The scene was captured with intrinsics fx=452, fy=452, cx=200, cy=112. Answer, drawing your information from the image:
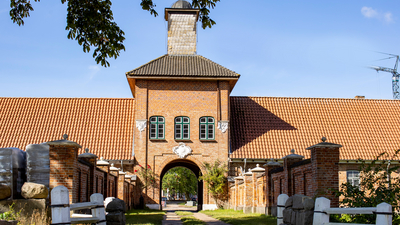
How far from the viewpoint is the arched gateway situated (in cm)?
3017

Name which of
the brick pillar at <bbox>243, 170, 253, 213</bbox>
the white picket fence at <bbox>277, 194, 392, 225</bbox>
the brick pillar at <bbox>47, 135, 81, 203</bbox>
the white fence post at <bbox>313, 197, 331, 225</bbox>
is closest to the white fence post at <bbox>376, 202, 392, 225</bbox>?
the white picket fence at <bbox>277, 194, 392, 225</bbox>

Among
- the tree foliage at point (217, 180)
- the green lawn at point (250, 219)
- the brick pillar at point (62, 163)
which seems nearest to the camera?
the brick pillar at point (62, 163)

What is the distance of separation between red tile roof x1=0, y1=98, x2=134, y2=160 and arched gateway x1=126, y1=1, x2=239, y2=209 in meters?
1.73

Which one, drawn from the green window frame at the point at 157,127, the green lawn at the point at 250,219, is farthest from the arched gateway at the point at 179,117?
the green lawn at the point at 250,219

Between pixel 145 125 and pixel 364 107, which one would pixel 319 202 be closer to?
pixel 145 125

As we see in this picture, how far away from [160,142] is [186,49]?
24.9 feet

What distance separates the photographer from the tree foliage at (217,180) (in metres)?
29.8

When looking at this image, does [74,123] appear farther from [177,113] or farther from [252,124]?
[252,124]

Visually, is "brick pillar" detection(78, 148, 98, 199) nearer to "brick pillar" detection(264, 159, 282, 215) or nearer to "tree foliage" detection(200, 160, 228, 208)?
"brick pillar" detection(264, 159, 282, 215)

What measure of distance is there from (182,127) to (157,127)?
5.52 ft

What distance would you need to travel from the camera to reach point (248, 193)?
2219cm

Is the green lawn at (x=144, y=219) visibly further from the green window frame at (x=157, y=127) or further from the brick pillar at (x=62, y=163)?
the green window frame at (x=157, y=127)

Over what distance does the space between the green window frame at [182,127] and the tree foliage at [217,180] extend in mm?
2367

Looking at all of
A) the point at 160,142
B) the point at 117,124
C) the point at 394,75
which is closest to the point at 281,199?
→ the point at 160,142
